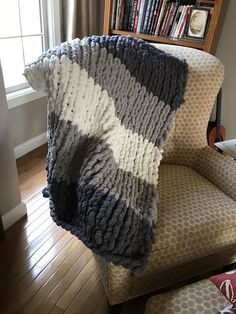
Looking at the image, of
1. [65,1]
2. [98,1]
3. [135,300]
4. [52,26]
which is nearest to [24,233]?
[135,300]

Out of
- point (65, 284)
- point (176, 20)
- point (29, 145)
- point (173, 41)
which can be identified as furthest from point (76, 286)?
point (176, 20)

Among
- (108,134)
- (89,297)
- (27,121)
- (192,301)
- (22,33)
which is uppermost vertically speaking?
(22,33)

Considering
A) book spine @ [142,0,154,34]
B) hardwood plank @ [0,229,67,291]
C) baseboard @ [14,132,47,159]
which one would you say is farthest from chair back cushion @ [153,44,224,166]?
baseboard @ [14,132,47,159]

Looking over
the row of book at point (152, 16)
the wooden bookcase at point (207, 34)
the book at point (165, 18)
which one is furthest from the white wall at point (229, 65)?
the book at point (165, 18)

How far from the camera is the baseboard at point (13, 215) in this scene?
1500mm

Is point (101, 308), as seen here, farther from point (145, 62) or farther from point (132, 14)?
point (132, 14)

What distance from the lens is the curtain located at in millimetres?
2025

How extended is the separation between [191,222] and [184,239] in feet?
0.22

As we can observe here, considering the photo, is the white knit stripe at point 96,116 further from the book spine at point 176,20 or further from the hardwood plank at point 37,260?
the book spine at point 176,20

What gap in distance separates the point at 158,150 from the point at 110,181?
0.97 feet

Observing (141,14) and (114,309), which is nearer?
(114,309)

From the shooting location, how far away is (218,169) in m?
1.26

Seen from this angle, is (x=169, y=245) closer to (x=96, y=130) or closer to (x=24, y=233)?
(x=96, y=130)

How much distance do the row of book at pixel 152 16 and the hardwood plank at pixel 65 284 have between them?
143 cm
